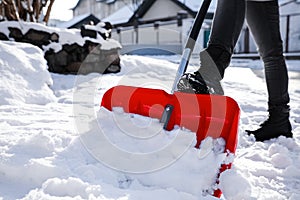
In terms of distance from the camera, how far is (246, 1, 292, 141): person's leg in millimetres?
1354

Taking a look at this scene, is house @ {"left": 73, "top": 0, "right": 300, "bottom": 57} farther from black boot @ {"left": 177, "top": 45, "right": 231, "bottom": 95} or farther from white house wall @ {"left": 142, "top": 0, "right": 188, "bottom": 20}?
black boot @ {"left": 177, "top": 45, "right": 231, "bottom": 95}

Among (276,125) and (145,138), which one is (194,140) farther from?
(276,125)

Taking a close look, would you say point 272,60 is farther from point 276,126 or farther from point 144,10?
point 144,10

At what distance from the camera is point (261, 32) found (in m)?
1.37

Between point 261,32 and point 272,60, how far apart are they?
5.7 inches

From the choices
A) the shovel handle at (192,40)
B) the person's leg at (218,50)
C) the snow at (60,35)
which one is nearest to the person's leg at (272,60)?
the person's leg at (218,50)

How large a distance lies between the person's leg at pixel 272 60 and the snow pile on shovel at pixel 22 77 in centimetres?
154

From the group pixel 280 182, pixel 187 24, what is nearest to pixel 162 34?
pixel 187 24

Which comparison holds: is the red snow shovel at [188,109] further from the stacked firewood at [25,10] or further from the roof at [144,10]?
the roof at [144,10]

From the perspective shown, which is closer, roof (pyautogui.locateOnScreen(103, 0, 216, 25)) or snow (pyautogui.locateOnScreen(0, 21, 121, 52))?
snow (pyautogui.locateOnScreen(0, 21, 121, 52))

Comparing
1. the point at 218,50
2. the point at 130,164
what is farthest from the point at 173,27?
the point at 130,164

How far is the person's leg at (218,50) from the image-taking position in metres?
1.12

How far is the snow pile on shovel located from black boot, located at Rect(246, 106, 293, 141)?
153 centimetres

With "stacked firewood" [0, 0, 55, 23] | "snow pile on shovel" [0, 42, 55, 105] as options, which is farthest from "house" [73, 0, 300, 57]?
"snow pile on shovel" [0, 42, 55, 105]
